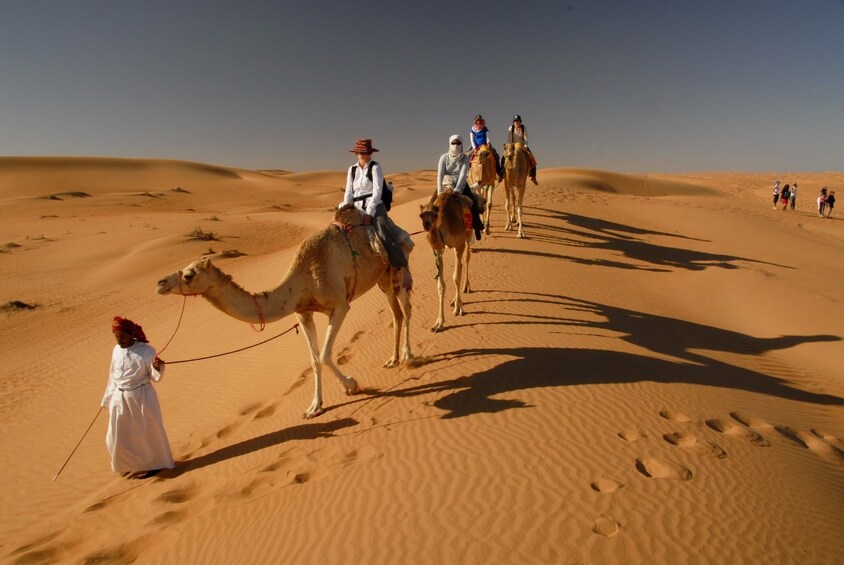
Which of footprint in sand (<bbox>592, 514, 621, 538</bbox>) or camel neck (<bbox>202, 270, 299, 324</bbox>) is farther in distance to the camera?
camel neck (<bbox>202, 270, 299, 324</bbox>)

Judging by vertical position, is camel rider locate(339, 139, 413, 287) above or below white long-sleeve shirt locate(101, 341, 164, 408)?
above

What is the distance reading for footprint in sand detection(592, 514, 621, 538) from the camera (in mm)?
3404

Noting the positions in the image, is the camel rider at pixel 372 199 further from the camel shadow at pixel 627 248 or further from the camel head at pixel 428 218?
the camel shadow at pixel 627 248

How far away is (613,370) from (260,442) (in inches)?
185

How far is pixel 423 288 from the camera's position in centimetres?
1100

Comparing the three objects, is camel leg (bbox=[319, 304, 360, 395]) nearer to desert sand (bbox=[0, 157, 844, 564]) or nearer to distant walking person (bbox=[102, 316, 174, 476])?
desert sand (bbox=[0, 157, 844, 564])

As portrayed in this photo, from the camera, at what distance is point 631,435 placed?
475 centimetres

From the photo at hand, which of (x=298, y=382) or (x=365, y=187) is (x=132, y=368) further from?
(x=365, y=187)

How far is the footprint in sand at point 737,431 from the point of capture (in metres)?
4.84

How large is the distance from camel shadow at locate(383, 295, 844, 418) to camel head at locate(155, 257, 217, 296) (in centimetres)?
271

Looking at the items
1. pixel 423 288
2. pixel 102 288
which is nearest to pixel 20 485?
pixel 423 288

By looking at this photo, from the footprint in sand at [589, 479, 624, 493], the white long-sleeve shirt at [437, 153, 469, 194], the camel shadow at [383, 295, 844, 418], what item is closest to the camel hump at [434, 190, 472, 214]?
the white long-sleeve shirt at [437, 153, 469, 194]

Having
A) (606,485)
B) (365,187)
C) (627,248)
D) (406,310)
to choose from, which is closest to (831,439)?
(606,485)

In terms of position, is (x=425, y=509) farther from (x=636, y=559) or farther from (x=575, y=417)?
(x=575, y=417)
